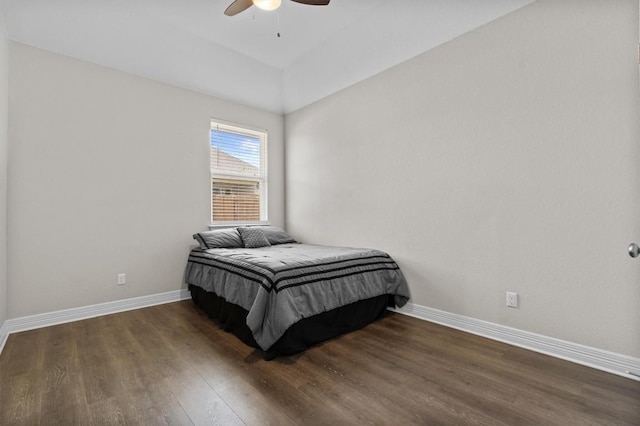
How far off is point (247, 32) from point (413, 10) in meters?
1.73

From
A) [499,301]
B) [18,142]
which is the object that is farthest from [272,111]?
[499,301]

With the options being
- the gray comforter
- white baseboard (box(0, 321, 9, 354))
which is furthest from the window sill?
white baseboard (box(0, 321, 9, 354))

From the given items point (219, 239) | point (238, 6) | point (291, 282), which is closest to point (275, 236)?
point (219, 239)

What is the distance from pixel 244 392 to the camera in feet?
5.70

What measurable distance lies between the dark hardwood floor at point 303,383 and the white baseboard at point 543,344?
0.28 ft

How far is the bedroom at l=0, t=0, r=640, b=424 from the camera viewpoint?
2.03 m

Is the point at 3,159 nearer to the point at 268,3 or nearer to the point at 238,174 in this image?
the point at 238,174

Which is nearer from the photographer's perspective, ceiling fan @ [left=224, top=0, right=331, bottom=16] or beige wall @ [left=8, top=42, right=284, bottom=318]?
ceiling fan @ [left=224, top=0, right=331, bottom=16]

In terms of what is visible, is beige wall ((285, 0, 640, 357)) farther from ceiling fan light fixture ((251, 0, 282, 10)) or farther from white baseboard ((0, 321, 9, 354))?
white baseboard ((0, 321, 9, 354))

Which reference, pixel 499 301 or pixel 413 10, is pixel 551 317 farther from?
pixel 413 10

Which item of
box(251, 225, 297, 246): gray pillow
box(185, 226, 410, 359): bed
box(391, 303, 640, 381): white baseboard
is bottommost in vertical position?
box(391, 303, 640, 381): white baseboard

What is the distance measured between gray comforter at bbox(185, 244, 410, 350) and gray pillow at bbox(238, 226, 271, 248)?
1.54 ft

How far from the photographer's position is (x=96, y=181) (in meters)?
3.12

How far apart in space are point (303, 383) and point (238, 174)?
310 centimetres
